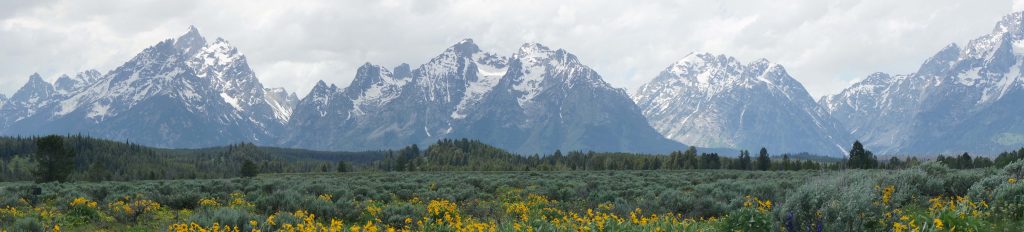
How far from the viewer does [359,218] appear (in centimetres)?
2092

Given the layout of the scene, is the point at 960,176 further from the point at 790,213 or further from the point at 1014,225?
the point at 790,213

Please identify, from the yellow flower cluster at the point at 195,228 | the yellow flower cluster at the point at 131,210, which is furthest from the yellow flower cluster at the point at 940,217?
the yellow flower cluster at the point at 131,210

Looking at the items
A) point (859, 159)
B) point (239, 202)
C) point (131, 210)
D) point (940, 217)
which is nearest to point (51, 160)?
point (239, 202)

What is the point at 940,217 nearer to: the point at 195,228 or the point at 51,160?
the point at 195,228

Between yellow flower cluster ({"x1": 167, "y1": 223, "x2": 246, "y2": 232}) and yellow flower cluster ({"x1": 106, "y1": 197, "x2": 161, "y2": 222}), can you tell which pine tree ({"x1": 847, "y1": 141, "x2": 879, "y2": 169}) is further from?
yellow flower cluster ({"x1": 167, "y1": 223, "x2": 246, "y2": 232})

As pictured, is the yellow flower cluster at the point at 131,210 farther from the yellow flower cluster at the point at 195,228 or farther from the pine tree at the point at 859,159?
the pine tree at the point at 859,159

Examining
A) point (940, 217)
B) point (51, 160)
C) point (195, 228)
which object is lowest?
point (195, 228)

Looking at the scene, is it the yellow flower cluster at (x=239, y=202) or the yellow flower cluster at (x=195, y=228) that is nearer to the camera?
the yellow flower cluster at (x=195, y=228)

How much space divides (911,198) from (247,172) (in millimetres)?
101931

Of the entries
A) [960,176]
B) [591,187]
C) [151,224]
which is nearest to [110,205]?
[151,224]

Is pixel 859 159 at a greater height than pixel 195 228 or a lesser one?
greater

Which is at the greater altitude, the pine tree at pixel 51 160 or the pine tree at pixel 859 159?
the pine tree at pixel 859 159

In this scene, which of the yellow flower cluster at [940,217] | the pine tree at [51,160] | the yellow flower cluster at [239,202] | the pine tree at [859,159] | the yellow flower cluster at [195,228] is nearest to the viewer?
the yellow flower cluster at [940,217]

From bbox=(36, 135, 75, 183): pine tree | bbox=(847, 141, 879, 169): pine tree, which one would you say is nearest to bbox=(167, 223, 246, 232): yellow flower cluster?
bbox=(36, 135, 75, 183): pine tree
